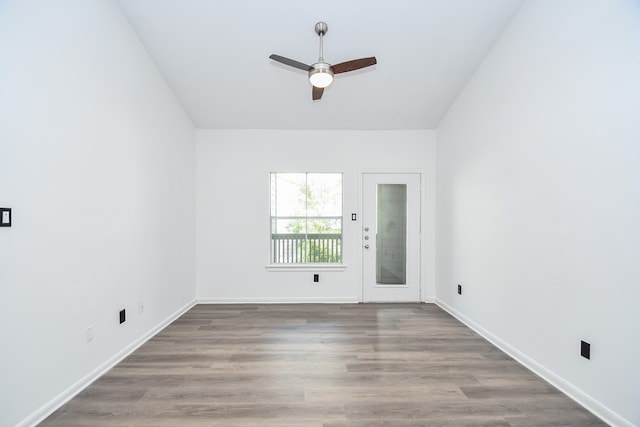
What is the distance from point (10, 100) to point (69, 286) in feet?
4.13

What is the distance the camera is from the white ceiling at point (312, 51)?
2934 millimetres

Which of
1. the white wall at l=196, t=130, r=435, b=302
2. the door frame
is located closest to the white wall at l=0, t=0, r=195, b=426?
the white wall at l=196, t=130, r=435, b=302

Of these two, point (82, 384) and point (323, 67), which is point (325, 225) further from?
point (82, 384)

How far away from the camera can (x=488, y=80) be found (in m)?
3.35

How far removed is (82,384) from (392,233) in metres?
3.89

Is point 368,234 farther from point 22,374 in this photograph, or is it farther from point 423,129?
point 22,374

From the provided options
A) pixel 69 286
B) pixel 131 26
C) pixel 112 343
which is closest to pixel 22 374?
pixel 69 286

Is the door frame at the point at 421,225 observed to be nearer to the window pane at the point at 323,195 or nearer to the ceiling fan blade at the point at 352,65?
the window pane at the point at 323,195

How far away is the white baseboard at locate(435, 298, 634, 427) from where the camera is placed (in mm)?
1960

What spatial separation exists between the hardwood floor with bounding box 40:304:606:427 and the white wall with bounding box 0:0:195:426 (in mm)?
358

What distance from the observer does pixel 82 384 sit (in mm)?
2355

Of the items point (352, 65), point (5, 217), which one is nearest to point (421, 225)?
point (352, 65)

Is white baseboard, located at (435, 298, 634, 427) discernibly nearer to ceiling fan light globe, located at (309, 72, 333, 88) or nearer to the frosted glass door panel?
the frosted glass door panel

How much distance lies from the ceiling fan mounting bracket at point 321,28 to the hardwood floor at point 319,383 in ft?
10.1
